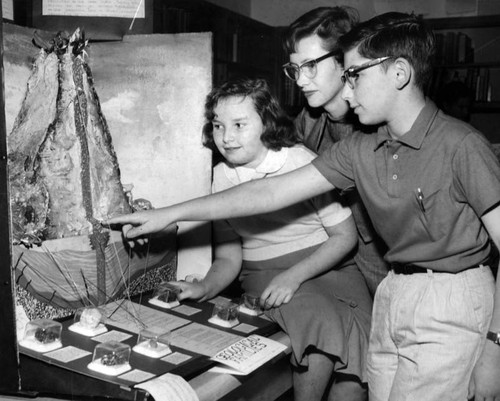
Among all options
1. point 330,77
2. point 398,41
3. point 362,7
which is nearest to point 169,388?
point 398,41

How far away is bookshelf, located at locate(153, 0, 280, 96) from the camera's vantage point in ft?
8.64

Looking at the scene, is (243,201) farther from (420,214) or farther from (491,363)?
(491,363)

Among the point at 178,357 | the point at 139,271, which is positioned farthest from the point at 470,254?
the point at 139,271

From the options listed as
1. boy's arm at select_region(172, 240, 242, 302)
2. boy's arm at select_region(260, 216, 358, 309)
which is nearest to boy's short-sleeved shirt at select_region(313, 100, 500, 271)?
boy's arm at select_region(260, 216, 358, 309)

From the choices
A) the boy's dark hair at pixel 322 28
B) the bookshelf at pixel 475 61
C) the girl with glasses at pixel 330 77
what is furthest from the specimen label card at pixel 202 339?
the bookshelf at pixel 475 61

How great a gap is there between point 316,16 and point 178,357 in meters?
0.94

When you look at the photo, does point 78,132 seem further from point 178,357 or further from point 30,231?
point 178,357

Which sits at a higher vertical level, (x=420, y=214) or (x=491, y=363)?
(x=420, y=214)

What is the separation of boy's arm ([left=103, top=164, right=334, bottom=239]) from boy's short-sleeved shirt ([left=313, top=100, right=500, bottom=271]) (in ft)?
0.40

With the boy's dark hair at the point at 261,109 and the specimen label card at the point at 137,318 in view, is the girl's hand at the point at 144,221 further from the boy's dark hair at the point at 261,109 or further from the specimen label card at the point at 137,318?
Answer: the boy's dark hair at the point at 261,109

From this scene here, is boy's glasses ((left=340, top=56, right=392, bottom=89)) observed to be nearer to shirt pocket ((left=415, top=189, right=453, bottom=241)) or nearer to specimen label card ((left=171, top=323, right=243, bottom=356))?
shirt pocket ((left=415, top=189, right=453, bottom=241))

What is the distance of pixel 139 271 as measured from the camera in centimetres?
166

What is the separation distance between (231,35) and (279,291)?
5.94 feet

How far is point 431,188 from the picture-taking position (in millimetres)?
1247
